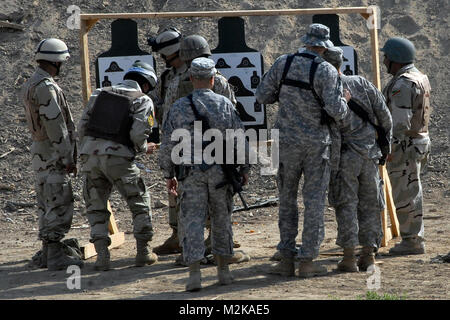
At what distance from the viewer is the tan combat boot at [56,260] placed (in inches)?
365

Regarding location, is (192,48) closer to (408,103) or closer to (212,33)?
(408,103)

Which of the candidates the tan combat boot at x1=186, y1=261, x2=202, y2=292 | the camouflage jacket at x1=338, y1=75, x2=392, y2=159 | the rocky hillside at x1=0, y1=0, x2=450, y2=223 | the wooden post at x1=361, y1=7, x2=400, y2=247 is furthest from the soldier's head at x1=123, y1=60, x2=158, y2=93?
the rocky hillside at x1=0, y1=0, x2=450, y2=223

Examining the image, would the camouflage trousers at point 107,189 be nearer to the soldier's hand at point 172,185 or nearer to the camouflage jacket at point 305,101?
the soldier's hand at point 172,185

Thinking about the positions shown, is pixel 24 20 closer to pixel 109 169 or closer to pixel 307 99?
pixel 109 169

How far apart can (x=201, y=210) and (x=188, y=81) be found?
176 centimetres

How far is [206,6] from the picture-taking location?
1709 cm

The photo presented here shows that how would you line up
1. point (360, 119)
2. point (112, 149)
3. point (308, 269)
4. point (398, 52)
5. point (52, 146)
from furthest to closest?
1. point (398, 52)
2. point (52, 146)
3. point (112, 149)
4. point (360, 119)
5. point (308, 269)

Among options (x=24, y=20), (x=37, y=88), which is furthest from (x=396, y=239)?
(x=24, y=20)

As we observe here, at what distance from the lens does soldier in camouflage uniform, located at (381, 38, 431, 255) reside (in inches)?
372

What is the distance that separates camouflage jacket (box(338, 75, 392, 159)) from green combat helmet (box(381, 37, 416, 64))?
1142 millimetres

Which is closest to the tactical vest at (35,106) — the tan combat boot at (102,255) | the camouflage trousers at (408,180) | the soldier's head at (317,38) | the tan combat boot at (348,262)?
the tan combat boot at (102,255)

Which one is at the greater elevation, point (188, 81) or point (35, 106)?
point (188, 81)

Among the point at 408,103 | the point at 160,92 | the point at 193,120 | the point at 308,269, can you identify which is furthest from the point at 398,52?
the point at 193,120

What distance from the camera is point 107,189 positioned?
29.8 feet
